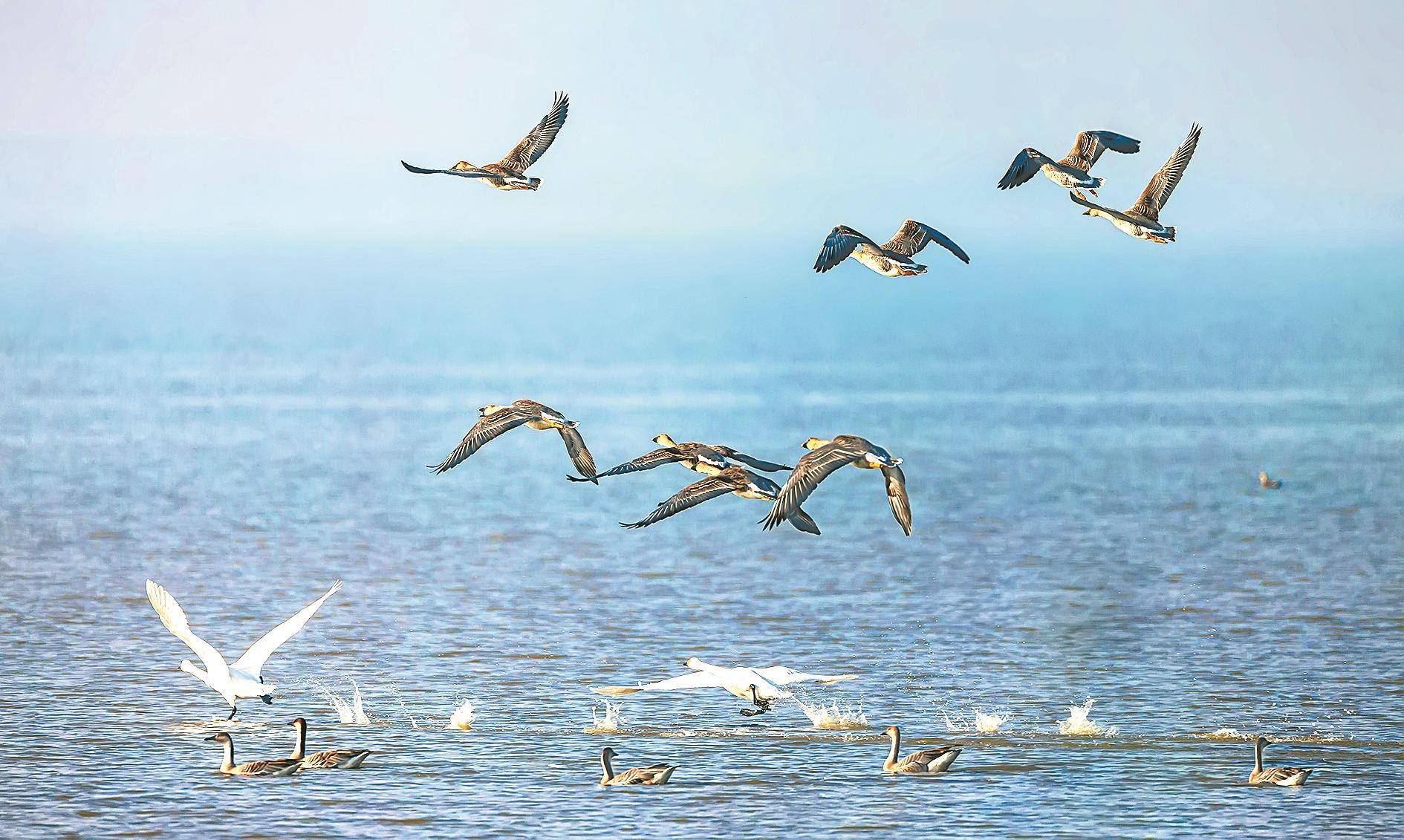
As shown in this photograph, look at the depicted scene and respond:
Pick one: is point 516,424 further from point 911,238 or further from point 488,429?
point 911,238

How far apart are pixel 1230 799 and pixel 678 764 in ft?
18.4

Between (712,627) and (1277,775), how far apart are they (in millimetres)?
10150

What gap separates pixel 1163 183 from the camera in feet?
82.3

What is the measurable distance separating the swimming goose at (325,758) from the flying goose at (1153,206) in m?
9.59

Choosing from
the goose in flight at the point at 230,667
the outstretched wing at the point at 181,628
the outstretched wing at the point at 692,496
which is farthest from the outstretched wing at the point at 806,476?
the outstretched wing at the point at 181,628

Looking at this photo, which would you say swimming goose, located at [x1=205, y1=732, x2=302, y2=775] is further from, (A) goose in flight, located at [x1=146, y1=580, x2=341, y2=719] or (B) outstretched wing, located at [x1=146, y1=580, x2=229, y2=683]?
(B) outstretched wing, located at [x1=146, y1=580, x2=229, y2=683]

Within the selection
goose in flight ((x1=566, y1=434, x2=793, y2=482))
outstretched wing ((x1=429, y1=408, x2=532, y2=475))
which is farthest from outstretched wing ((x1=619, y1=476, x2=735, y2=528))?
outstretched wing ((x1=429, y1=408, x2=532, y2=475))

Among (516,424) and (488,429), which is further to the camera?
(488,429)

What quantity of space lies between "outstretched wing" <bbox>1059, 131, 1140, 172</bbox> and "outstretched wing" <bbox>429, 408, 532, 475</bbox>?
680 cm

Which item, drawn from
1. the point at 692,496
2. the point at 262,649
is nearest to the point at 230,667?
the point at 262,649

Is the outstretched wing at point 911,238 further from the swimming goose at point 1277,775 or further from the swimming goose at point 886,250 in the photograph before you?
the swimming goose at point 1277,775

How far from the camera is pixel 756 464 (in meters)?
22.5

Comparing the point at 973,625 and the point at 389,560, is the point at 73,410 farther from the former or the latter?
the point at 973,625

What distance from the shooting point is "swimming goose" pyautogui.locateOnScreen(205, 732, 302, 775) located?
2372cm
